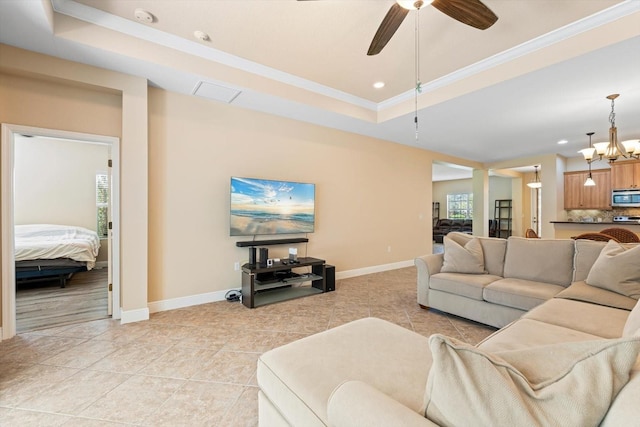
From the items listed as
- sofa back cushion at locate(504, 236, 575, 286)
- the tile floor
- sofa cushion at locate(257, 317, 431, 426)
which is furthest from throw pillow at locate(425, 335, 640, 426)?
sofa back cushion at locate(504, 236, 575, 286)

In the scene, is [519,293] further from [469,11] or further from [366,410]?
[366,410]

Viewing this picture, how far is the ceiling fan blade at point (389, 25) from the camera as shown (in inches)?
76.9

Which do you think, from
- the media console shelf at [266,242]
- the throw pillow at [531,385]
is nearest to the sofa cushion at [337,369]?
the throw pillow at [531,385]

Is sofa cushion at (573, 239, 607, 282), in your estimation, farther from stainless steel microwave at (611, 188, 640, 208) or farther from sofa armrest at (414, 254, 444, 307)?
stainless steel microwave at (611, 188, 640, 208)

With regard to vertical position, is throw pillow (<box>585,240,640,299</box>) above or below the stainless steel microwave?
below

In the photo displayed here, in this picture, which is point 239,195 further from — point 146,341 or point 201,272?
point 146,341

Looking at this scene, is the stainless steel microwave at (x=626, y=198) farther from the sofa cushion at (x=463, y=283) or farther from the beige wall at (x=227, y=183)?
the sofa cushion at (x=463, y=283)

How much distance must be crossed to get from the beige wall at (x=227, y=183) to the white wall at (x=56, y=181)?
13.2 feet

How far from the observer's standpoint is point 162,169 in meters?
3.44

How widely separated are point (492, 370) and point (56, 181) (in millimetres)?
7796

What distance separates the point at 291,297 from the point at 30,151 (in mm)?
6056

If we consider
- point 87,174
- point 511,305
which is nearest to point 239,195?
point 511,305

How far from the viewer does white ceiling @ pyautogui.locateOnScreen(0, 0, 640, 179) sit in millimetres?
2439

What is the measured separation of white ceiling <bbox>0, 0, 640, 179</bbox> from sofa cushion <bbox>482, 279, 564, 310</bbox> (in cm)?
218
